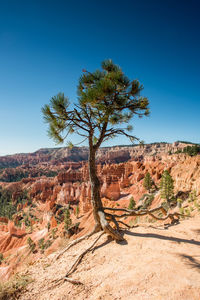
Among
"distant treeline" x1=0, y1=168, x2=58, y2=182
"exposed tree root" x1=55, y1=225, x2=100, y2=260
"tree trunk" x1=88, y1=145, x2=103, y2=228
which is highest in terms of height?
"tree trunk" x1=88, y1=145, x2=103, y2=228

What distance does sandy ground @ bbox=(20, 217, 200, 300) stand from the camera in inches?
94.3

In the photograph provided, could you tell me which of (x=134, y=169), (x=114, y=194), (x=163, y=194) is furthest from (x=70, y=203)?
(x=163, y=194)

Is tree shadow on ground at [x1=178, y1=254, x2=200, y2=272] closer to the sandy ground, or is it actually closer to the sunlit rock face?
the sandy ground

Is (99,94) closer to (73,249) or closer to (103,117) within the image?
(103,117)

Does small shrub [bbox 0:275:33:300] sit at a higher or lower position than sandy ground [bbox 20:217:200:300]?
lower

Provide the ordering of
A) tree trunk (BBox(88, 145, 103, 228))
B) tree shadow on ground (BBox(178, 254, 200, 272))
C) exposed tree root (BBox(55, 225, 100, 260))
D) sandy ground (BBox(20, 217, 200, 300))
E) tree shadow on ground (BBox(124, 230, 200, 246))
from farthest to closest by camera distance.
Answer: tree trunk (BBox(88, 145, 103, 228)) < exposed tree root (BBox(55, 225, 100, 260)) < tree shadow on ground (BBox(124, 230, 200, 246)) < tree shadow on ground (BBox(178, 254, 200, 272)) < sandy ground (BBox(20, 217, 200, 300))

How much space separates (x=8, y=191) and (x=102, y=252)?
335ft

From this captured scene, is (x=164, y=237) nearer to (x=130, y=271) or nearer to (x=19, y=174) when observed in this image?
(x=130, y=271)

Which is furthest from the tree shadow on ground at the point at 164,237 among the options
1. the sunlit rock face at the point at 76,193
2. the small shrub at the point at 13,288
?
the sunlit rock face at the point at 76,193

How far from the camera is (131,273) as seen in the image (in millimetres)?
2846

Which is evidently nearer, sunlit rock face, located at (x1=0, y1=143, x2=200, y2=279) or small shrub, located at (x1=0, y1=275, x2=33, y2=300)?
small shrub, located at (x1=0, y1=275, x2=33, y2=300)

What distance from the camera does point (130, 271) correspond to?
2920 millimetres

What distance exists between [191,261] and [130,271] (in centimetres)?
133

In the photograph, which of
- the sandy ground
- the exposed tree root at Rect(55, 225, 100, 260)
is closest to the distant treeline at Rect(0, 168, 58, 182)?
the exposed tree root at Rect(55, 225, 100, 260)
